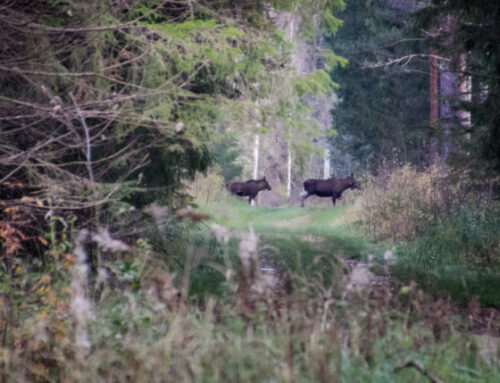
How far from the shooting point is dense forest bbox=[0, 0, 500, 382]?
4.25m

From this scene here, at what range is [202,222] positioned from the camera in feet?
32.7

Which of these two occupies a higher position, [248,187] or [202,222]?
[248,187]

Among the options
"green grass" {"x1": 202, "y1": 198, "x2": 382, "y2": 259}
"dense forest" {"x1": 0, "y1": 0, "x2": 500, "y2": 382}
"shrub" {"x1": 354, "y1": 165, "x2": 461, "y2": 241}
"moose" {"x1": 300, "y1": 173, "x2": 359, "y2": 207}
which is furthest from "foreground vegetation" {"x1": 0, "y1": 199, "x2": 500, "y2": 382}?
"moose" {"x1": 300, "y1": 173, "x2": 359, "y2": 207}

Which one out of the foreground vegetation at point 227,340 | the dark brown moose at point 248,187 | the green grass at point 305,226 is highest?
the dark brown moose at point 248,187

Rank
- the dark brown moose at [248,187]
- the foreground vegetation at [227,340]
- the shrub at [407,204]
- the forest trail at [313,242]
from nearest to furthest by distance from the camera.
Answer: the foreground vegetation at [227,340]
the forest trail at [313,242]
the shrub at [407,204]
the dark brown moose at [248,187]

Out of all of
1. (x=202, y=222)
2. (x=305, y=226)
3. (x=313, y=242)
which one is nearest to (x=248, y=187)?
(x=305, y=226)

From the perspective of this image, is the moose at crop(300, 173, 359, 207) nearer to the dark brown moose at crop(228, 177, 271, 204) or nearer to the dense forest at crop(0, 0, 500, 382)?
the dark brown moose at crop(228, 177, 271, 204)

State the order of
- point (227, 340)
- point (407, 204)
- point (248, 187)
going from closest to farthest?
point (227, 340) → point (407, 204) → point (248, 187)

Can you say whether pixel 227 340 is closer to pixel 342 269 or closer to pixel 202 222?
pixel 342 269

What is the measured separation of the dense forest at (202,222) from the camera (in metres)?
4.25

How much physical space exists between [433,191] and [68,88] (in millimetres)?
8314

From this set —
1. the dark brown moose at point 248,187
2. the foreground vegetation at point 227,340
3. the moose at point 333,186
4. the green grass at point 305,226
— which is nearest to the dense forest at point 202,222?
the foreground vegetation at point 227,340

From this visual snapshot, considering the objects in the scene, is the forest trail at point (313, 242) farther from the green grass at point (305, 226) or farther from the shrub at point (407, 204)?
the shrub at point (407, 204)

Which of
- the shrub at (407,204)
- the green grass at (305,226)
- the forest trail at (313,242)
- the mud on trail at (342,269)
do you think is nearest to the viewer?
the mud on trail at (342,269)
